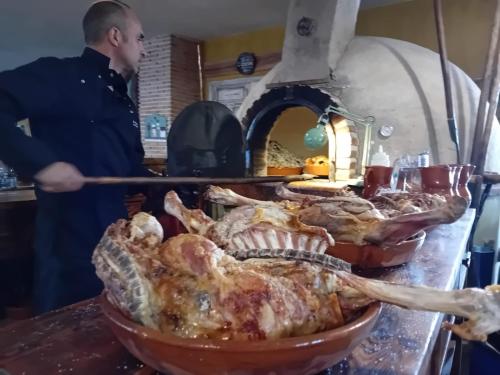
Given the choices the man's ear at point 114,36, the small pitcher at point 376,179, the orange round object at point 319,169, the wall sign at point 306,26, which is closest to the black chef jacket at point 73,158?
the man's ear at point 114,36

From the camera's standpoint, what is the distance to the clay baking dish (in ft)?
1.36

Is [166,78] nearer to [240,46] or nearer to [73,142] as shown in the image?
[240,46]

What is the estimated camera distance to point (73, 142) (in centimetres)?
164

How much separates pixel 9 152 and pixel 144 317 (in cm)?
116

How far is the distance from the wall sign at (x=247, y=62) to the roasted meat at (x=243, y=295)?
5.42 meters

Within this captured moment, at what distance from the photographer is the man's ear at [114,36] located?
6.19 ft

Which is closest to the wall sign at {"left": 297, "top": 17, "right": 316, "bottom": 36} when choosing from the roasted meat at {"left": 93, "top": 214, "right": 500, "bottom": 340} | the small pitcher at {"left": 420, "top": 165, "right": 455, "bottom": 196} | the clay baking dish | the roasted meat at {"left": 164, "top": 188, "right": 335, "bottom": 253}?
the small pitcher at {"left": 420, "top": 165, "right": 455, "bottom": 196}

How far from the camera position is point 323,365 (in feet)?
1.52

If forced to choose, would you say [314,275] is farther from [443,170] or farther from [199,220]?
[443,170]

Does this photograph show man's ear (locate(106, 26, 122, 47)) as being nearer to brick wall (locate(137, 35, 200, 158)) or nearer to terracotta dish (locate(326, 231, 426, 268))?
terracotta dish (locate(326, 231, 426, 268))

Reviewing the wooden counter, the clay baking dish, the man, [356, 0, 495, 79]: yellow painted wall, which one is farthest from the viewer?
[356, 0, 495, 79]: yellow painted wall

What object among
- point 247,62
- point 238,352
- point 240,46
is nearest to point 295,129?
point 247,62

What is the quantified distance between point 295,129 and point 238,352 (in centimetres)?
541

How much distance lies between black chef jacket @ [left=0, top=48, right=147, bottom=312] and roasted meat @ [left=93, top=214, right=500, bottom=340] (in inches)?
46.8
